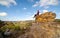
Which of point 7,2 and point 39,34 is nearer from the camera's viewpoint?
point 39,34

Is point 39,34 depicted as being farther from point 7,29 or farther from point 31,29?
point 7,29

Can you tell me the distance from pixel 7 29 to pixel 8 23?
139mm

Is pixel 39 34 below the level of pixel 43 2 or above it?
below

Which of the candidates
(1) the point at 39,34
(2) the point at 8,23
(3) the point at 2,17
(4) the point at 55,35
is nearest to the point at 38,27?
(1) the point at 39,34

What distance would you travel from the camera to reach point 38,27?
9.55ft

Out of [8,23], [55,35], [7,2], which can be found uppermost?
[7,2]

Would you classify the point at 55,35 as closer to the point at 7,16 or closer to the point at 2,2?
the point at 7,16

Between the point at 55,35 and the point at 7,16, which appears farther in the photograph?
the point at 7,16

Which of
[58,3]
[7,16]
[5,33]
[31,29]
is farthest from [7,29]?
[58,3]

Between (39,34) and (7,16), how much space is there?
85 cm

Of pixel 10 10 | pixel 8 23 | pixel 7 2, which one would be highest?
pixel 7 2

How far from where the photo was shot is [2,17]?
3.07 meters

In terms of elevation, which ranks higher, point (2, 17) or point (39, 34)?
point (2, 17)

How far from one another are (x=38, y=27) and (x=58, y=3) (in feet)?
A: 2.29
